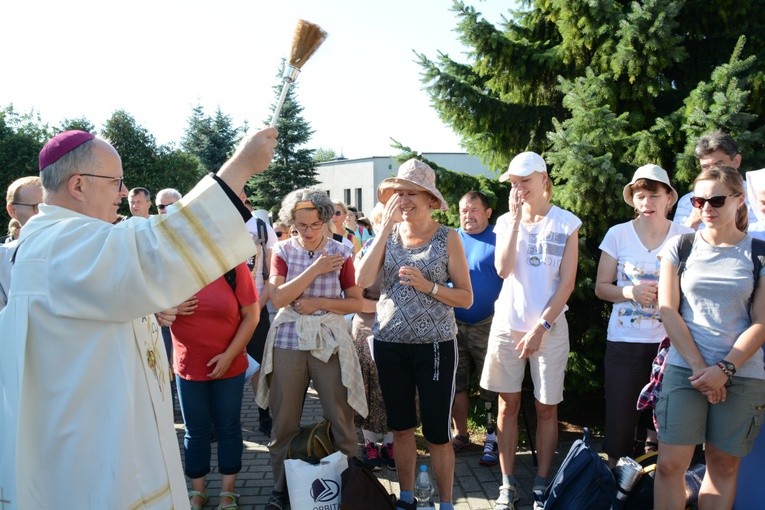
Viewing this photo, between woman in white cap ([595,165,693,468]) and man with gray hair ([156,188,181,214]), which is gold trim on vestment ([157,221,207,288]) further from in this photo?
man with gray hair ([156,188,181,214])

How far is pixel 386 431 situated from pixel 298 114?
30.5 meters

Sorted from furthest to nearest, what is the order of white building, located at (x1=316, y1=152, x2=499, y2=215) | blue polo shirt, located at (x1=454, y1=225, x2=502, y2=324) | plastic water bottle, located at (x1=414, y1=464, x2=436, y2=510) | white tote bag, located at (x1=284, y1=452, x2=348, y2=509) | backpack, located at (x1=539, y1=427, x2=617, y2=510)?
white building, located at (x1=316, y1=152, x2=499, y2=215) < blue polo shirt, located at (x1=454, y1=225, x2=502, y2=324) < plastic water bottle, located at (x1=414, y1=464, x2=436, y2=510) < white tote bag, located at (x1=284, y1=452, x2=348, y2=509) < backpack, located at (x1=539, y1=427, x2=617, y2=510)

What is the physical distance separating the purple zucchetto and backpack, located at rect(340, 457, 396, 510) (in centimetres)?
246

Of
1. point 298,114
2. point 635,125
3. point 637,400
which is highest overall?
point 298,114

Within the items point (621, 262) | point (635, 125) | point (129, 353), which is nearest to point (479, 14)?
point (635, 125)

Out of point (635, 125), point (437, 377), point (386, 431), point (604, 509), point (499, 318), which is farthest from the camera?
point (635, 125)

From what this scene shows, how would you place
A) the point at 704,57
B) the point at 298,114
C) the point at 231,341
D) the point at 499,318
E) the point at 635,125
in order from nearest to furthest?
the point at 231,341
the point at 499,318
the point at 635,125
the point at 704,57
the point at 298,114

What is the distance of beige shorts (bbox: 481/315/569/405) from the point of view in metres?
3.98

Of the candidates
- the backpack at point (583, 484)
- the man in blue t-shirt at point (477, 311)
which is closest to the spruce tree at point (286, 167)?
the man in blue t-shirt at point (477, 311)

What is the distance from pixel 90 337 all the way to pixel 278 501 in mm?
2582

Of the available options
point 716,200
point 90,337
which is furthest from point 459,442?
point 90,337

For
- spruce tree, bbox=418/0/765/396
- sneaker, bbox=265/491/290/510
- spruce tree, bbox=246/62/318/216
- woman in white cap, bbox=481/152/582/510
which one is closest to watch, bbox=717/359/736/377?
woman in white cap, bbox=481/152/582/510

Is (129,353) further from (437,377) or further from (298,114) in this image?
(298,114)

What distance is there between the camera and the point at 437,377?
3615mm
